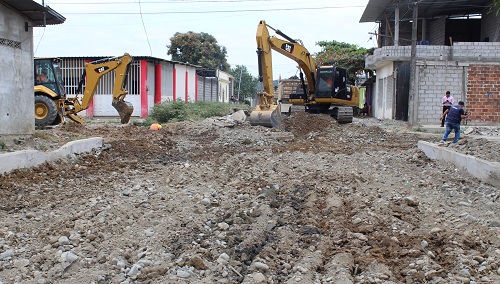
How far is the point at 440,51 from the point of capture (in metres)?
25.8

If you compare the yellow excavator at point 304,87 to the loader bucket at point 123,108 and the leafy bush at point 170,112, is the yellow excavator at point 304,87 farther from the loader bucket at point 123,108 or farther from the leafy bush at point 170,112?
the loader bucket at point 123,108

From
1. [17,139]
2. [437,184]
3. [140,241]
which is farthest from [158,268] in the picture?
[17,139]

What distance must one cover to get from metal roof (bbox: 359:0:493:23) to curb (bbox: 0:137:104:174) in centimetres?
2120

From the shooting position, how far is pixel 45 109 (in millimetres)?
17625

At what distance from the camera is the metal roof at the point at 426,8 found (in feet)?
96.5

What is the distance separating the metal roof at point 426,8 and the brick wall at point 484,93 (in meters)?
6.23

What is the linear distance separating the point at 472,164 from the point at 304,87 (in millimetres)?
14085

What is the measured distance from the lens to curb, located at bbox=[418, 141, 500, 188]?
809 cm

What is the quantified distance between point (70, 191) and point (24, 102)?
5.13 m

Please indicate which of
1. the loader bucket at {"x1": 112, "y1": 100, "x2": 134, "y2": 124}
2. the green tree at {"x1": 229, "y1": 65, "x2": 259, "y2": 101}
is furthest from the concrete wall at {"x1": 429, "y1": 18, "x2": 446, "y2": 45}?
the green tree at {"x1": 229, "y1": 65, "x2": 259, "y2": 101}

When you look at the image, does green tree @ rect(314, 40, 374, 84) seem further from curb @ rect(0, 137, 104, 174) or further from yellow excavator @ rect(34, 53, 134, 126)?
curb @ rect(0, 137, 104, 174)

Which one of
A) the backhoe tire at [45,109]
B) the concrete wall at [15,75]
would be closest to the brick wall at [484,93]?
the backhoe tire at [45,109]

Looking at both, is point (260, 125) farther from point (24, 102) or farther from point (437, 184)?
point (437, 184)

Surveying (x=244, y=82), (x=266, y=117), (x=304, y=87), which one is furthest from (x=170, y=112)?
(x=244, y=82)
